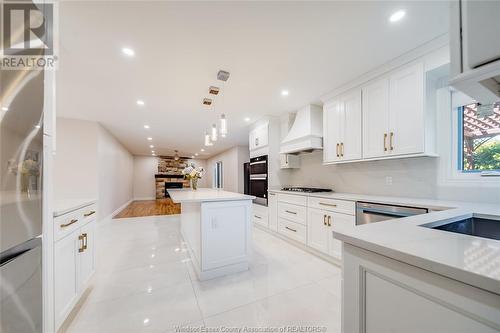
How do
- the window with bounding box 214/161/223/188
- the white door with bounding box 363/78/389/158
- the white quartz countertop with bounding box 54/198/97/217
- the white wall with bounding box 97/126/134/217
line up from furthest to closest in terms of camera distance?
the window with bounding box 214/161/223/188, the white wall with bounding box 97/126/134/217, the white door with bounding box 363/78/389/158, the white quartz countertop with bounding box 54/198/97/217

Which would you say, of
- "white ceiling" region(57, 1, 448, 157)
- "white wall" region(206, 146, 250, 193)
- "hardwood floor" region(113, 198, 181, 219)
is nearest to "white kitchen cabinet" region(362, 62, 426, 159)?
"white ceiling" region(57, 1, 448, 157)

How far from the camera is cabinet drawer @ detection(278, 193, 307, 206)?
305cm

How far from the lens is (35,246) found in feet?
3.53

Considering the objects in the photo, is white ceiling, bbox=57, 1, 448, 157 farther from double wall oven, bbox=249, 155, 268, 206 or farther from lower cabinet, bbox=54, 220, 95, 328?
lower cabinet, bbox=54, 220, 95, 328

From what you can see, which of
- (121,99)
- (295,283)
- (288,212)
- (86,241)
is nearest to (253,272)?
(295,283)

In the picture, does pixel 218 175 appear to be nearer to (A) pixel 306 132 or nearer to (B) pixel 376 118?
(A) pixel 306 132

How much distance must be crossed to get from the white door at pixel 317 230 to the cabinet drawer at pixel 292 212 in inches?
4.4

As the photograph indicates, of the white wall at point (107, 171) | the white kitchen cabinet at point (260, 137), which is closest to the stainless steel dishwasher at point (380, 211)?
the white kitchen cabinet at point (260, 137)

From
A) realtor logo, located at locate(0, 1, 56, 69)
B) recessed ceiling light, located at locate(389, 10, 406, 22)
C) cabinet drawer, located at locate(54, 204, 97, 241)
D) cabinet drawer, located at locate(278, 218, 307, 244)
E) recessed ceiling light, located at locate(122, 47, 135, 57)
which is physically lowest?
cabinet drawer, located at locate(278, 218, 307, 244)

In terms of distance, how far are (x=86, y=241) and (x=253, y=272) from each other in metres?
1.76

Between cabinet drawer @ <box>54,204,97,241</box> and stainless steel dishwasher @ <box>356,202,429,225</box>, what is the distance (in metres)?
2.76

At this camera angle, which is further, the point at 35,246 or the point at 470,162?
the point at 470,162

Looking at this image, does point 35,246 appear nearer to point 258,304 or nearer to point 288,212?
point 258,304

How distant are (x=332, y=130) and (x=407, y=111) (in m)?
0.99
